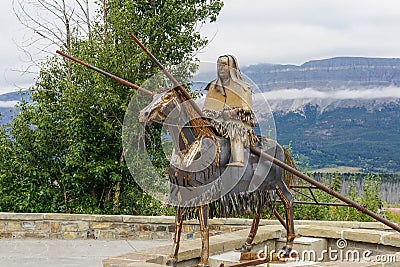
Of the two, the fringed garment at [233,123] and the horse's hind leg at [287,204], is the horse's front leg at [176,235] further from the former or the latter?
the horse's hind leg at [287,204]

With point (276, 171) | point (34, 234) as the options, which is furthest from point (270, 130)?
point (34, 234)

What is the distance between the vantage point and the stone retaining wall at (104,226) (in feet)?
33.1

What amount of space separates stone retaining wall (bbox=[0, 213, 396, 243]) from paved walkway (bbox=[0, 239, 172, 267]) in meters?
0.15

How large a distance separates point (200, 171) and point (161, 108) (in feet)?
2.51

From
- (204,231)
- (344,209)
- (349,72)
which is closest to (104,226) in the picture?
(204,231)

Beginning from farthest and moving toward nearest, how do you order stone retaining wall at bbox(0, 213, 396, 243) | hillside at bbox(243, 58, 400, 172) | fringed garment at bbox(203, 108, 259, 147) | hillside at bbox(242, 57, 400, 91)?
hillside at bbox(242, 57, 400, 91) < hillside at bbox(243, 58, 400, 172) < stone retaining wall at bbox(0, 213, 396, 243) < fringed garment at bbox(203, 108, 259, 147)

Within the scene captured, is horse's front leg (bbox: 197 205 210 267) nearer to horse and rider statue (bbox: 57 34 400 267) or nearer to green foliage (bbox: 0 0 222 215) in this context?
horse and rider statue (bbox: 57 34 400 267)

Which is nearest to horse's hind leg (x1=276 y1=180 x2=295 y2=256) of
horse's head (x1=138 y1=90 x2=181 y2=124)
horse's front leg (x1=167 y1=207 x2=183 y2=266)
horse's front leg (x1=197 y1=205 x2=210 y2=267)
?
horse's front leg (x1=197 y1=205 x2=210 y2=267)

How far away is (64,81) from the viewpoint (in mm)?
12609

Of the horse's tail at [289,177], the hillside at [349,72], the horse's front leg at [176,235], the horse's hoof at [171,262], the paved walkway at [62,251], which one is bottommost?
the paved walkway at [62,251]

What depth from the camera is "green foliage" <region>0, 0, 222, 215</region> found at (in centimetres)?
1186

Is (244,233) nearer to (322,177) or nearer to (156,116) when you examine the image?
(156,116)

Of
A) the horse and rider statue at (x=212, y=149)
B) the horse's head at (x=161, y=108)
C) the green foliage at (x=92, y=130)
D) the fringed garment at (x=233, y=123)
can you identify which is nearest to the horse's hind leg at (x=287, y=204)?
the horse and rider statue at (x=212, y=149)

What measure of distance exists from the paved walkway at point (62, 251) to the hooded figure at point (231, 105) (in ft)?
10.1
